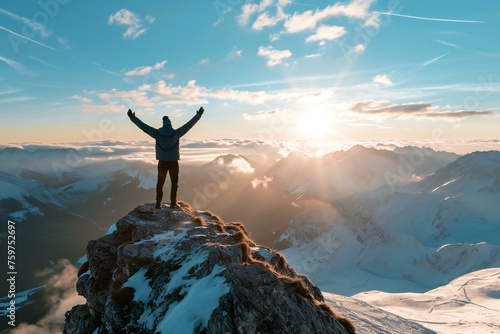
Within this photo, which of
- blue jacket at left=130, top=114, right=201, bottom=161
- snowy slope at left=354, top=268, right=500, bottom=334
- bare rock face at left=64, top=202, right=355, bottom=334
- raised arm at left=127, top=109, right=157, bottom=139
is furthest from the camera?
snowy slope at left=354, top=268, right=500, bottom=334

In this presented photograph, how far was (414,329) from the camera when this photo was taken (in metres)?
118

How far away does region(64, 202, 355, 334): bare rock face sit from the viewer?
15.4 m

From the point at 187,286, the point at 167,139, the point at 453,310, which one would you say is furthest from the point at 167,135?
the point at 453,310

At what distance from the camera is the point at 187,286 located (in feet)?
58.4

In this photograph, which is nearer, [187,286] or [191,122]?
[187,286]

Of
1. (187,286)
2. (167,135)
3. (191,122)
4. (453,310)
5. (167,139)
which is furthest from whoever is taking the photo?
(453,310)

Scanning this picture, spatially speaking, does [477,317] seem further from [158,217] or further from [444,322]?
[158,217]

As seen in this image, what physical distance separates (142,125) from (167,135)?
63.7 inches

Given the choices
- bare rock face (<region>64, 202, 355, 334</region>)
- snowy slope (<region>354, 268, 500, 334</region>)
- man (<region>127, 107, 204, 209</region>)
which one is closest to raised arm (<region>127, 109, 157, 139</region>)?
man (<region>127, 107, 204, 209</region>)

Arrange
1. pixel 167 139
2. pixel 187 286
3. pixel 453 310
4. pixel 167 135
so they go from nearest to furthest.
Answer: pixel 187 286, pixel 167 135, pixel 167 139, pixel 453 310

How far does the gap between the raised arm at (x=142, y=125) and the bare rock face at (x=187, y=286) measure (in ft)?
26.2

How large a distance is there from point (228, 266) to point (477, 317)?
188842 millimetres

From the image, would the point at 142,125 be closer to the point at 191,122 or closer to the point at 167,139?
the point at 167,139

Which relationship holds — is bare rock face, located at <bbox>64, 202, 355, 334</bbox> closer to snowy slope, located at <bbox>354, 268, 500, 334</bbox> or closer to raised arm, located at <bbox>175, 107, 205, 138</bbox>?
raised arm, located at <bbox>175, 107, 205, 138</bbox>
